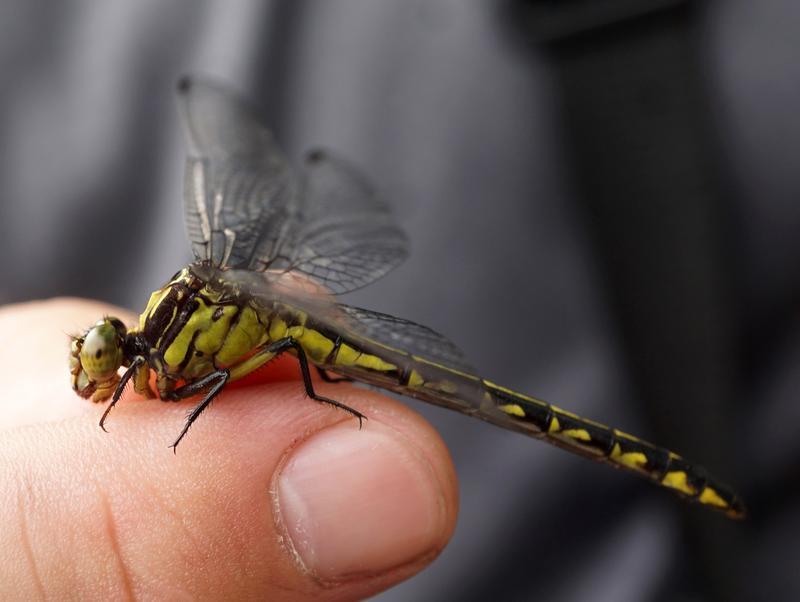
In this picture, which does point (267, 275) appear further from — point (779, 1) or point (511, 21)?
point (779, 1)

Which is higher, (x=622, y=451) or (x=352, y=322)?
(x=352, y=322)

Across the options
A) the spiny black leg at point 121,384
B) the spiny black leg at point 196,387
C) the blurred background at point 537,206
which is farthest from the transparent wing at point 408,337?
the blurred background at point 537,206

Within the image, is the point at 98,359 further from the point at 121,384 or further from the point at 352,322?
the point at 352,322

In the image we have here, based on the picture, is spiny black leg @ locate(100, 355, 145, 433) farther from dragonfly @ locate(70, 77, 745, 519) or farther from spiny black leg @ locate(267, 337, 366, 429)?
spiny black leg @ locate(267, 337, 366, 429)

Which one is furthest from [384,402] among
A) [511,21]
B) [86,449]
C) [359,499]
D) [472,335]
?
[511,21]

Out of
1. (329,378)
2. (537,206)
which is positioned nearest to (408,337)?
(329,378)
